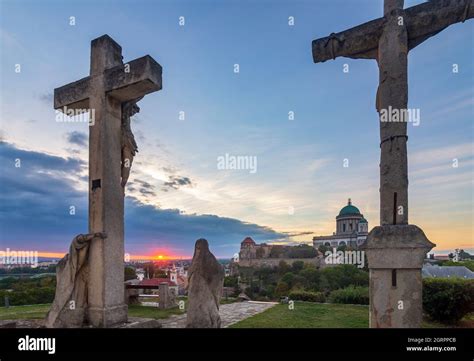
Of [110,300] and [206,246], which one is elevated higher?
[206,246]

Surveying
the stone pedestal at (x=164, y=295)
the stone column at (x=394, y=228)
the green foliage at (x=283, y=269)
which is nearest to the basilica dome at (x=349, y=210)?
the green foliage at (x=283, y=269)

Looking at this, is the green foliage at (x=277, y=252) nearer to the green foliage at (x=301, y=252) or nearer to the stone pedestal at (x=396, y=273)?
the green foliage at (x=301, y=252)

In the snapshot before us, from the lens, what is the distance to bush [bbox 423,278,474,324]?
9.83 m

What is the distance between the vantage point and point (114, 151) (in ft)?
21.7

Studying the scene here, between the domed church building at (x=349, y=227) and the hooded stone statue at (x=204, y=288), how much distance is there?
72.8 metres

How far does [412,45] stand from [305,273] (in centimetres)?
3143

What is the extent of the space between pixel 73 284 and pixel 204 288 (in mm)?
2843

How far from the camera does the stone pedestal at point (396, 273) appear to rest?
4.24 metres

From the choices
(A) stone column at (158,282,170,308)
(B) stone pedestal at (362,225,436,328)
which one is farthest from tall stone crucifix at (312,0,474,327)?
(A) stone column at (158,282,170,308)

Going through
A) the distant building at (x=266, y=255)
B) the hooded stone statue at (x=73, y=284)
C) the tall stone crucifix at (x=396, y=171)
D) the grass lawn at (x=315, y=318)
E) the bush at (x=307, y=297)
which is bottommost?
the distant building at (x=266, y=255)

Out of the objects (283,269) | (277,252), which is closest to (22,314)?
(283,269)
